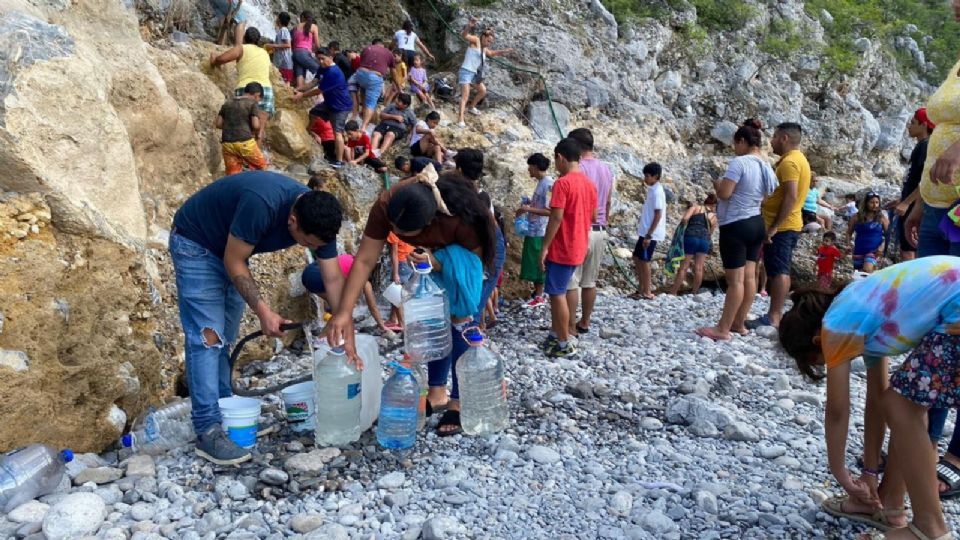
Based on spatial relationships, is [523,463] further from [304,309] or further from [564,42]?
[564,42]

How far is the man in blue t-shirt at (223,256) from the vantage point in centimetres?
359

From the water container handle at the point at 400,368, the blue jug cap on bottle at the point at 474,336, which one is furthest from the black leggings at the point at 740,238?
the water container handle at the point at 400,368

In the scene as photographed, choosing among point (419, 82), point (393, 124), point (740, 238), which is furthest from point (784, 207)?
point (419, 82)

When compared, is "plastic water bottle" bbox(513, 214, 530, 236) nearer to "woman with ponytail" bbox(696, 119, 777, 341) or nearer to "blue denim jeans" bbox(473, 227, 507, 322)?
"woman with ponytail" bbox(696, 119, 777, 341)

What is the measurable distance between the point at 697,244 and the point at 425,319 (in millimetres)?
5924

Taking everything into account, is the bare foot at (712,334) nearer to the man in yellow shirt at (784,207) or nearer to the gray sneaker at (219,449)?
the man in yellow shirt at (784,207)

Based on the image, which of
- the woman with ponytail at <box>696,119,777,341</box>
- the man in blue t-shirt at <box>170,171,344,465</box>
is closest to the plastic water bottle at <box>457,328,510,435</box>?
the man in blue t-shirt at <box>170,171,344,465</box>

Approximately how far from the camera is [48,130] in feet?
14.8

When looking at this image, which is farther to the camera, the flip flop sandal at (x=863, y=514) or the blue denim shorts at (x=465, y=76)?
the blue denim shorts at (x=465, y=76)

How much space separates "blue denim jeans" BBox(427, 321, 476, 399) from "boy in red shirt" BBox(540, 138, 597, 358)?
1898 mm

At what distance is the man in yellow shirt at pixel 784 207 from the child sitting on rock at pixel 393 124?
579 cm

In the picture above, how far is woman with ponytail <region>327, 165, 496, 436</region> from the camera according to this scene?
3729 millimetres

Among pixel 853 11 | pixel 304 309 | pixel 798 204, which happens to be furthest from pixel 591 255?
pixel 853 11

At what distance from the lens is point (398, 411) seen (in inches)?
161
